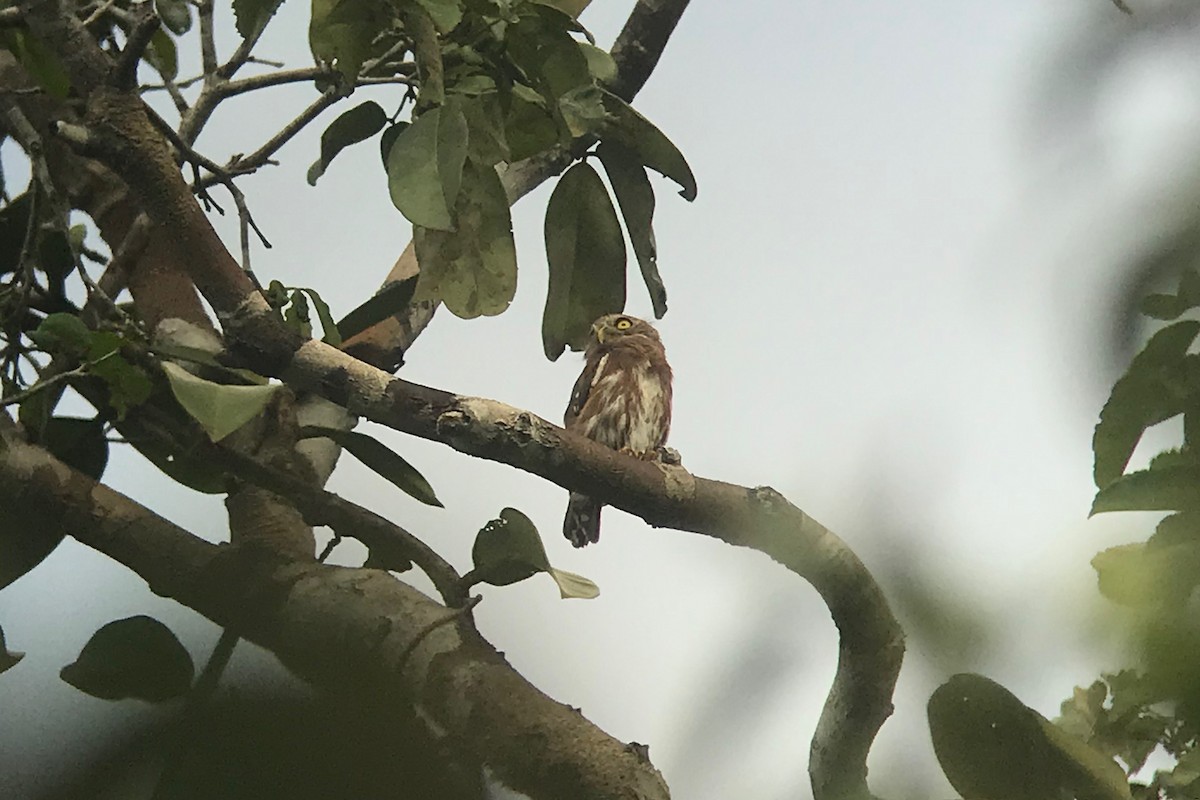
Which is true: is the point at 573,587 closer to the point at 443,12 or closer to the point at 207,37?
the point at 443,12

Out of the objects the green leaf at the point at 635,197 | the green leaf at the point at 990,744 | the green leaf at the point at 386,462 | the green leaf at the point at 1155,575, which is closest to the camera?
the green leaf at the point at 1155,575

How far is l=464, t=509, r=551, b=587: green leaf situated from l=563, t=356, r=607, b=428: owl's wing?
524mm

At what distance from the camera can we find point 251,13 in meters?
0.63

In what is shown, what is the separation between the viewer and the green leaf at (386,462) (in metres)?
0.70

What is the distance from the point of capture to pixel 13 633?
16.9 inches

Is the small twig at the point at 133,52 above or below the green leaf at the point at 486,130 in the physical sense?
below

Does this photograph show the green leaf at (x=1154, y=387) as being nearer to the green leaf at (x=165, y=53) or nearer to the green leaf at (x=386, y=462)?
the green leaf at (x=386, y=462)

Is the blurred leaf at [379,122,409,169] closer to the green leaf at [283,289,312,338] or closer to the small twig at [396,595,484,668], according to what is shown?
the green leaf at [283,289,312,338]

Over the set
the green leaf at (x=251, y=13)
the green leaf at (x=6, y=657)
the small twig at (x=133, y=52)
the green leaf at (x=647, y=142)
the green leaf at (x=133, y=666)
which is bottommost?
the green leaf at (x=6, y=657)

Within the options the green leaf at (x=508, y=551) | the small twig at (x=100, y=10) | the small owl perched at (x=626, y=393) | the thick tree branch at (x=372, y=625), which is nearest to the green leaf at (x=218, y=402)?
the thick tree branch at (x=372, y=625)

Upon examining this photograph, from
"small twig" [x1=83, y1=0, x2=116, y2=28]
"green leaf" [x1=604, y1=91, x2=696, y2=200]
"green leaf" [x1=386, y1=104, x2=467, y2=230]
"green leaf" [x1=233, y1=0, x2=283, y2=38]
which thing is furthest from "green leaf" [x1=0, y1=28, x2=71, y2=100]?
"green leaf" [x1=604, y1=91, x2=696, y2=200]

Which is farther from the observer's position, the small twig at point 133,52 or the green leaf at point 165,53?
the green leaf at point 165,53

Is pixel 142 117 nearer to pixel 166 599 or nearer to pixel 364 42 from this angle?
pixel 364 42

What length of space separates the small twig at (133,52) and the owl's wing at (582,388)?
0.66 metres
